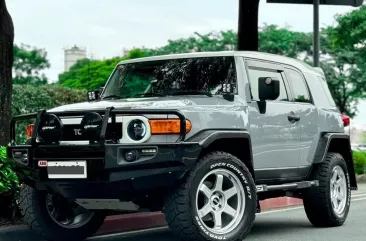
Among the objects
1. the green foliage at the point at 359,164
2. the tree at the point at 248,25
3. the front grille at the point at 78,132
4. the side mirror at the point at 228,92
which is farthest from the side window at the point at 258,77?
the green foliage at the point at 359,164

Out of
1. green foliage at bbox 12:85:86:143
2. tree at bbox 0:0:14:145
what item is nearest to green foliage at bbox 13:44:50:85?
green foliage at bbox 12:85:86:143

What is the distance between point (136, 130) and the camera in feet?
25.1

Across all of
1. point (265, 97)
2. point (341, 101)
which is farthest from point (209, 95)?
point (341, 101)

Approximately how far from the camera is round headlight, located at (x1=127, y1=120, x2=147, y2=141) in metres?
7.62

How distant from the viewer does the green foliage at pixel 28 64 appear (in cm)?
7775

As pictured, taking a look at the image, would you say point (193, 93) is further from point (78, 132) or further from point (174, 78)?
point (78, 132)

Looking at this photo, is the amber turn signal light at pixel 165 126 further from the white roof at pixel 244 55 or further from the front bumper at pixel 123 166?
the white roof at pixel 244 55

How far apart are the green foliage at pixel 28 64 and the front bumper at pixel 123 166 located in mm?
71177

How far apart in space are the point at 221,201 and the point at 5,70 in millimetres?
4883

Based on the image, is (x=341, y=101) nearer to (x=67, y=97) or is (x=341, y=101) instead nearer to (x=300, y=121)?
(x=67, y=97)

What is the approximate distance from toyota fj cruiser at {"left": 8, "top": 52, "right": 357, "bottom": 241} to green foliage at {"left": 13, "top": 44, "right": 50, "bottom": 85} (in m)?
69.4

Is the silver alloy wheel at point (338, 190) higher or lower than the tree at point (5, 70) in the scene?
lower

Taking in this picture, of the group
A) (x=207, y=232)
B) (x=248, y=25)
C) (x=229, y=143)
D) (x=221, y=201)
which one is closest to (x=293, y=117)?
(x=229, y=143)

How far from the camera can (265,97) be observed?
8.91 metres
